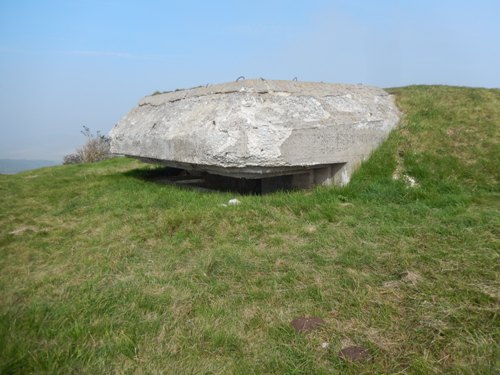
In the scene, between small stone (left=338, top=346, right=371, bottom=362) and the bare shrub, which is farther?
the bare shrub

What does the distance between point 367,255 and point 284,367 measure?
57.2 inches

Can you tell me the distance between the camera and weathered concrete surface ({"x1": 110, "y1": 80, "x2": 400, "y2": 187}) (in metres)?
4.85

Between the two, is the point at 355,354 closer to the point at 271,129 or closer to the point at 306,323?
the point at 306,323

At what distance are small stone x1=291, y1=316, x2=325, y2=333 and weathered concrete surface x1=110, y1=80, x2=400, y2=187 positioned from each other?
252 centimetres

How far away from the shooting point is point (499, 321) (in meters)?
2.35

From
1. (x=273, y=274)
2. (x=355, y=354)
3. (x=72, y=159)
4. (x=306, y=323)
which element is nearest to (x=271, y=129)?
(x=273, y=274)

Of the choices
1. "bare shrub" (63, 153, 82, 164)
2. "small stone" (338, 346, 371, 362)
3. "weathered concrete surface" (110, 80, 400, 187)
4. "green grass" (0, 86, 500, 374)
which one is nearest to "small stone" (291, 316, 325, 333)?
"green grass" (0, 86, 500, 374)

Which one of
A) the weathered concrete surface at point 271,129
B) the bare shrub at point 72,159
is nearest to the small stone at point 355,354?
the weathered concrete surface at point 271,129

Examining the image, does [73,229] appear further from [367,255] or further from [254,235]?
[367,255]

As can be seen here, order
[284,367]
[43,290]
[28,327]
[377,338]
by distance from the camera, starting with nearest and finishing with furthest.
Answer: [284,367]
[377,338]
[28,327]
[43,290]

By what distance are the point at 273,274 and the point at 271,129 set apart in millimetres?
2159

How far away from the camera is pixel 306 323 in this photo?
2.49 metres

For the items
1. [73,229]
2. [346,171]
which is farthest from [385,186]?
[73,229]

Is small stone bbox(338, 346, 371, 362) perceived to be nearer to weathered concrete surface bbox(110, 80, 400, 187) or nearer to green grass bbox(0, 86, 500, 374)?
green grass bbox(0, 86, 500, 374)
